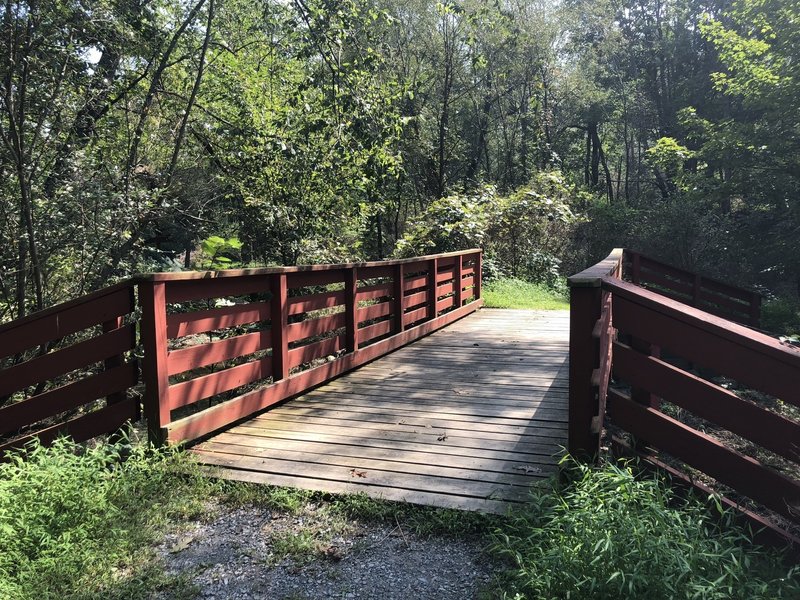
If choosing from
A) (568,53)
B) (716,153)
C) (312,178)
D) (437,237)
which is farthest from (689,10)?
(312,178)

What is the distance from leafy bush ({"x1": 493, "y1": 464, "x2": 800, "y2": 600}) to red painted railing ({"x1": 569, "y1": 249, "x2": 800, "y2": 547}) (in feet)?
0.79

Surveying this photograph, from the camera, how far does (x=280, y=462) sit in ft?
10.7

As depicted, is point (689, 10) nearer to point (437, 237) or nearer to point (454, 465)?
point (437, 237)

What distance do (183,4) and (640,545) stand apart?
8.42 metres

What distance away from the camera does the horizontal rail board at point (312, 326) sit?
15.2ft

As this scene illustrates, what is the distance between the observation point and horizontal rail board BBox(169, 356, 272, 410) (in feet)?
11.4

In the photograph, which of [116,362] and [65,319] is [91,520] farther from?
[65,319]

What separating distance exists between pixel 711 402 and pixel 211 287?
9.59ft

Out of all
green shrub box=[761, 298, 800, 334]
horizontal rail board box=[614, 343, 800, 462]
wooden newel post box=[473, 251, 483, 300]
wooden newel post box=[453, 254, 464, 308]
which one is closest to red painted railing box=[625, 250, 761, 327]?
green shrub box=[761, 298, 800, 334]

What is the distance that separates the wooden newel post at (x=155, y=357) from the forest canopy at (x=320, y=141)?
6.48 feet

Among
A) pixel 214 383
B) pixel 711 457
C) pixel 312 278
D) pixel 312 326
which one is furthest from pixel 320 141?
pixel 711 457

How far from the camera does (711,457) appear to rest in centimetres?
243

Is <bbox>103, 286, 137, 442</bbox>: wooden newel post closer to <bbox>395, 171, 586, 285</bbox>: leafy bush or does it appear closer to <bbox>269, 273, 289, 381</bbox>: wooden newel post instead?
<bbox>269, 273, 289, 381</bbox>: wooden newel post

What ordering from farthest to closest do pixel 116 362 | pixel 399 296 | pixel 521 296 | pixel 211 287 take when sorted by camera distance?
pixel 521 296, pixel 399 296, pixel 211 287, pixel 116 362
